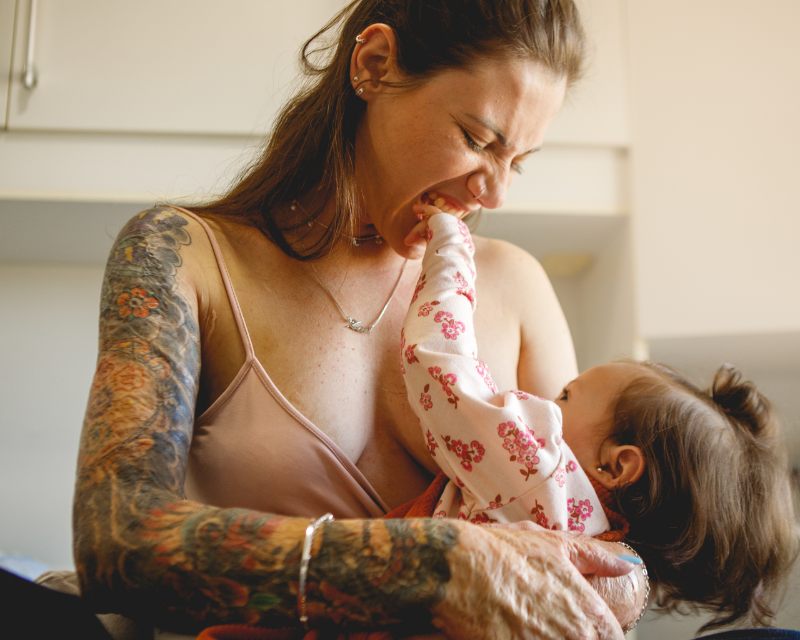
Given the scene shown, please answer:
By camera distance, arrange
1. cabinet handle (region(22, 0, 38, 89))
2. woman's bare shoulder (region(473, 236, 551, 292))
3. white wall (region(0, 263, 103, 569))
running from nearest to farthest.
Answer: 1. woman's bare shoulder (region(473, 236, 551, 292))
2. cabinet handle (region(22, 0, 38, 89))
3. white wall (region(0, 263, 103, 569))

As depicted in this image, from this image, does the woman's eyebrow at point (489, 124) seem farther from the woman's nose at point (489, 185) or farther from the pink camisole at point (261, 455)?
the pink camisole at point (261, 455)

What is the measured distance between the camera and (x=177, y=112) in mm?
1710

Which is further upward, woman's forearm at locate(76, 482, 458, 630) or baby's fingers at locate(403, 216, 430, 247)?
baby's fingers at locate(403, 216, 430, 247)

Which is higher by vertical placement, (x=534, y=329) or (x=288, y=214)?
(x=288, y=214)

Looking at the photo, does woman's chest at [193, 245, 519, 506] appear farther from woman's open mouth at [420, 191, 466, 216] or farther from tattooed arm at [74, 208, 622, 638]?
tattooed arm at [74, 208, 622, 638]

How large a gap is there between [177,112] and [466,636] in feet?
4.93

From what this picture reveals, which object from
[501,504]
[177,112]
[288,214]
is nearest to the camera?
A: [501,504]

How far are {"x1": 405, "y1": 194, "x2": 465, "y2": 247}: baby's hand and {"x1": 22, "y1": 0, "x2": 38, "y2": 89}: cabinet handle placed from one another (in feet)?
3.84

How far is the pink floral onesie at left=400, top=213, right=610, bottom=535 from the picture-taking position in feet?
2.77

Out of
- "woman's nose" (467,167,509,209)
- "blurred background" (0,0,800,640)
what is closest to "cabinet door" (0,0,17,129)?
"blurred background" (0,0,800,640)

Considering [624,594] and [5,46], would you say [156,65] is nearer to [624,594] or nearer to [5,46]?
[5,46]

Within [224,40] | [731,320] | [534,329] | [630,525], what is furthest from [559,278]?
[630,525]

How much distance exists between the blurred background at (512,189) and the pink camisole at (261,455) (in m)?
0.84

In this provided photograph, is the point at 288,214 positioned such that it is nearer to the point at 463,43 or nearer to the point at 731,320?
the point at 463,43
